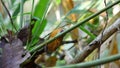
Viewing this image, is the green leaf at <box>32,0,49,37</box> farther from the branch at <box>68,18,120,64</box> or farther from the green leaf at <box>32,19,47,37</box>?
the branch at <box>68,18,120,64</box>

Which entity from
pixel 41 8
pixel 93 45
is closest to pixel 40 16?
pixel 41 8

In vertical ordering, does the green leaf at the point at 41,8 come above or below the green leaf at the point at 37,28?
above

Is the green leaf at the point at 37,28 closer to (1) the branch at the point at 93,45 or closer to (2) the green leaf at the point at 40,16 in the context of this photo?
(2) the green leaf at the point at 40,16

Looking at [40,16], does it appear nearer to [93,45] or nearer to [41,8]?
[41,8]

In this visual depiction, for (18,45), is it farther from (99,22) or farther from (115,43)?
(99,22)

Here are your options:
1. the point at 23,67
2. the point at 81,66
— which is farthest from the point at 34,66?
the point at 81,66

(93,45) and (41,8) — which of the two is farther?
(41,8)

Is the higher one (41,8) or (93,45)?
(41,8)

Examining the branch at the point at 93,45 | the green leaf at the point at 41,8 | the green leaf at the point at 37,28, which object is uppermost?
the green leaf at the point at 41,8

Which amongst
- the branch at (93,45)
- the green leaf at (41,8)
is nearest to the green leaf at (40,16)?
the green leaf at (41,8)

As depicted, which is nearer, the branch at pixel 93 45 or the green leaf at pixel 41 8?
the branch at pixel 93 45

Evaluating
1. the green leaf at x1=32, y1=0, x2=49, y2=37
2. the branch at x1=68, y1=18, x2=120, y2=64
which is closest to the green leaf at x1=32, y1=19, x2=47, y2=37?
→ the green leaf at x1=32, y1=0, x2=49, y2=37
